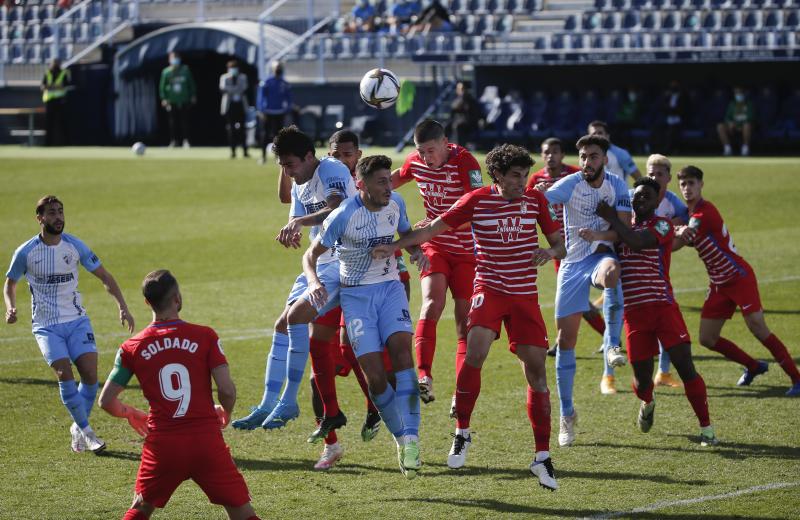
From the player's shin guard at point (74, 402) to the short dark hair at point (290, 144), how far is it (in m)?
2.32

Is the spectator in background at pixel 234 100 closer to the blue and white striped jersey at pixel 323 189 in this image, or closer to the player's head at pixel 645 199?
the blue and white striped jersey at pixel 323 189

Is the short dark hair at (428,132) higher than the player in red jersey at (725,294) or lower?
higher

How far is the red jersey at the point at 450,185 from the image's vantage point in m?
10.2

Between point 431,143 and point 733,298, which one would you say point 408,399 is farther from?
point 733,298

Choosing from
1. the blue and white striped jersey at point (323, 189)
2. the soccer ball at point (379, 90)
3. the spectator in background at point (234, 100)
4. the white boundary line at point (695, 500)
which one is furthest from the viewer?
the spectator in background at point (234, 100)

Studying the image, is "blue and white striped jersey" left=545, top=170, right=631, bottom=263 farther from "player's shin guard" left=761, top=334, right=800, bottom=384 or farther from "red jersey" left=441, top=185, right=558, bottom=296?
"player's shin guard" left=761, top=334, right=800, bottom=384

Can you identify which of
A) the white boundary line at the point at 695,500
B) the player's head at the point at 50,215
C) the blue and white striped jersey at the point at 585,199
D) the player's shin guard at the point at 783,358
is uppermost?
the blue and white striped jersey at the point at 585,199

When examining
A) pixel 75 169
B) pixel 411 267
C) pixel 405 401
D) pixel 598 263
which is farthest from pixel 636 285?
pixel 75 169

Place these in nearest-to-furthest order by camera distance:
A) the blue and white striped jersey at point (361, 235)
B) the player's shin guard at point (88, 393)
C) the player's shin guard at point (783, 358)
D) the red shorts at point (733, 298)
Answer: the blue and white striped jersey at point (361, 235)
the player's shin guard at point (88, 393)
the player's shin guard at point (783, 358)
the red shorts at point (733, 298)

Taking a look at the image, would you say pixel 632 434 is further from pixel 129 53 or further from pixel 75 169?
pixel 129 53

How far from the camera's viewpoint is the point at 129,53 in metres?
36.8

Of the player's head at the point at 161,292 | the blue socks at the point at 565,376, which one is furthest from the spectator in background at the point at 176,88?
the player's head at the point at 161,292

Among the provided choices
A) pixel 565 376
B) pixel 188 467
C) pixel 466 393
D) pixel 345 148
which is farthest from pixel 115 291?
pixel 188 467

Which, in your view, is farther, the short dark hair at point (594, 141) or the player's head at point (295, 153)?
the short dark hair at point (594, 141)
